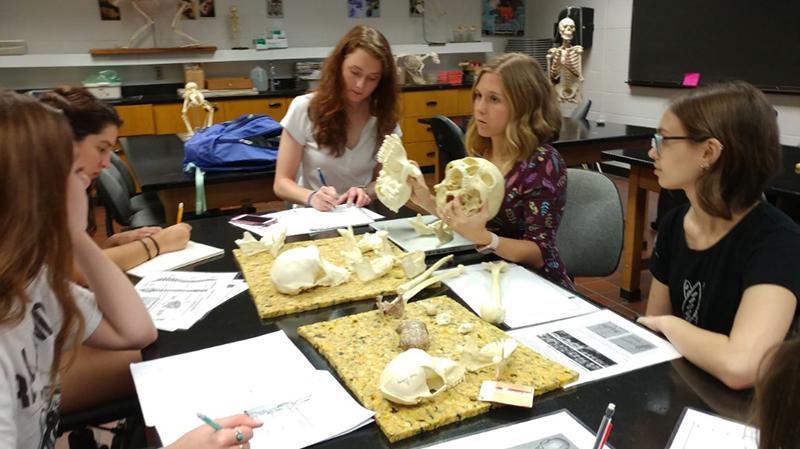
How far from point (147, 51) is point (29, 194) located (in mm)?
Answer: 5620

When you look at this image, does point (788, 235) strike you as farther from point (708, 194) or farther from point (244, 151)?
point (244, 151)

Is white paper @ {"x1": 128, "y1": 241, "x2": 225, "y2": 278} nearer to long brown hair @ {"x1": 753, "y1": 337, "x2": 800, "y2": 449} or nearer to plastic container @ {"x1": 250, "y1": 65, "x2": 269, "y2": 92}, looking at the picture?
long brown hair @ {"x1": 753, "y1": 337, "x2": 800, "y2": 449}

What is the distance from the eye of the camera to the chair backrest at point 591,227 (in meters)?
2.22

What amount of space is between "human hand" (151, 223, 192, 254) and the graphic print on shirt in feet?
4.75

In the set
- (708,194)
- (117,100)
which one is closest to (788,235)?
(708,194)

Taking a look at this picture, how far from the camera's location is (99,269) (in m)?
1.34

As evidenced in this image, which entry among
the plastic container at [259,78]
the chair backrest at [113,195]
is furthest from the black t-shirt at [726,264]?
the plastic container at [259,78]

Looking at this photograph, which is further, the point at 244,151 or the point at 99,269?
Answer: the point at 244,151

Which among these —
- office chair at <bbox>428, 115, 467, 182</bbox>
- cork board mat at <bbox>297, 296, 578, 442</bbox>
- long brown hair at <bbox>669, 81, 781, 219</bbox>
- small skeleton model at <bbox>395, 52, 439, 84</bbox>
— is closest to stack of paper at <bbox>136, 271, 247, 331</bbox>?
cork board mat at <bbox>297, 296, 578, 442</bbox>

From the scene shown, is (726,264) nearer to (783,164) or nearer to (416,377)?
(416,377)

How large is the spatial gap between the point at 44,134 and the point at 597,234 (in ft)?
5.90

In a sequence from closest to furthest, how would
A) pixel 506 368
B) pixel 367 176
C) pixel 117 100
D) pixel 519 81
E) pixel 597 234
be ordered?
pixel 506 368
pixel 519 81
pixel 597 234
pixel 367 176
pixel 117 100

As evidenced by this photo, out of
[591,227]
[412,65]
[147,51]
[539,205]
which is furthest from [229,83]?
[539,205]

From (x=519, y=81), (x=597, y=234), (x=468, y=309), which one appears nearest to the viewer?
(x=468, y=309)
